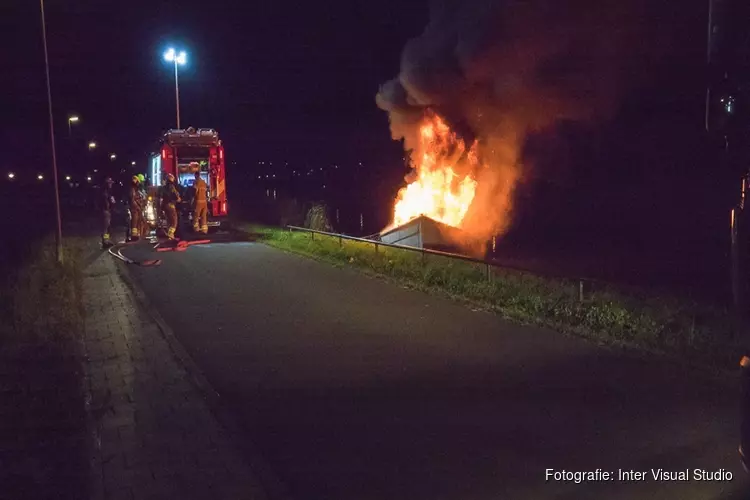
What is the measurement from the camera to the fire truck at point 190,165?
2041cm

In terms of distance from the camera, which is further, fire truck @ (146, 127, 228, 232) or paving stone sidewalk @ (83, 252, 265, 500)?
fire truck @ (146, 127, 228, 232)

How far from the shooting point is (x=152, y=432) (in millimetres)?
5062

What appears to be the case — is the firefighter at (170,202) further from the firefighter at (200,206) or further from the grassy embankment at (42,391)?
the grassy embankment at (42,391)

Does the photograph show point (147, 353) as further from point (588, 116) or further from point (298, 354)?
point (588, 116)

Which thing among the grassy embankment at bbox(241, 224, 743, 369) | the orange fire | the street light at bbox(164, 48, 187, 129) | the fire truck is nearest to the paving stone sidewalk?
the grassy embankment at bbox(241, 224, 743, 369)

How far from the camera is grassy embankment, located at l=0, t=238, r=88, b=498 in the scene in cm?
438

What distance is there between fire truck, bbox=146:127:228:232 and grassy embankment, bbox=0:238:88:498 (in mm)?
9662

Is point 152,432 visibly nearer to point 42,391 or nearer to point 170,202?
point 42,391

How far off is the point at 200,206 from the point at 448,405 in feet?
48.8

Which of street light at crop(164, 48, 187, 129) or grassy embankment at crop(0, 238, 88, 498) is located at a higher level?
street light at crop(164, 48, 187, 129)

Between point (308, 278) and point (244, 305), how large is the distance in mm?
2515

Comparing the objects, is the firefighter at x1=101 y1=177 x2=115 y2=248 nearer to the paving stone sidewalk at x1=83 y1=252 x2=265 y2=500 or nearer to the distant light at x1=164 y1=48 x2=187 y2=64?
the paving stone sidewalk at x1=83 y1=252 x2=265 y2=500

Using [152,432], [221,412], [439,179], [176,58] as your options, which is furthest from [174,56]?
[152,432]

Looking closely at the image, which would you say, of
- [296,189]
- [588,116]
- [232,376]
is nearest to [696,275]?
[588,116]
